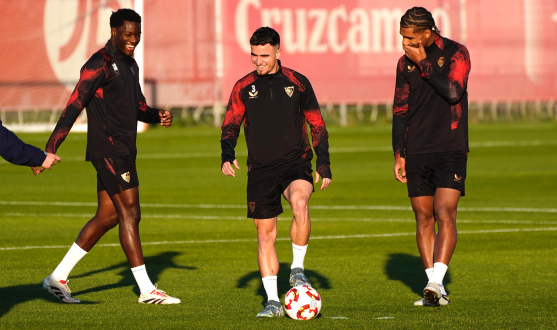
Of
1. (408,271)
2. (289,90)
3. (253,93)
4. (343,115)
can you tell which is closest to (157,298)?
(253,93)

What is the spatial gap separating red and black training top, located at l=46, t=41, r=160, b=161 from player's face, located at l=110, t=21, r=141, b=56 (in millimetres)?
54

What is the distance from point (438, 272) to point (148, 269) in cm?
336

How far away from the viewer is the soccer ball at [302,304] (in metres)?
6.76

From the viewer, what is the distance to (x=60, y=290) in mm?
7699

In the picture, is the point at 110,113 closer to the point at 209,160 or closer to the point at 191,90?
the point at 209,160

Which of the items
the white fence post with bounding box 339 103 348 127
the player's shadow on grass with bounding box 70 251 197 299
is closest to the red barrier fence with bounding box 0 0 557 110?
the white fence post with bounding box 339 103 348 127

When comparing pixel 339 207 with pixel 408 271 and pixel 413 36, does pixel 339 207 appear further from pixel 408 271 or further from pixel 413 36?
pixel 413 36

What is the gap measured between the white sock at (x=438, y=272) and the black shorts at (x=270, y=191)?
1166 millimetres

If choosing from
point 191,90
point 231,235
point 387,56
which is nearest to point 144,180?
point 231,235

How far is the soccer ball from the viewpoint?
6762 millimetres

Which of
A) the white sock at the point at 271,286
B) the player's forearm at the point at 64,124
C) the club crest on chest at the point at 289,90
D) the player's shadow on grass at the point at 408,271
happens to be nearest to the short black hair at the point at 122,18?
the player's forearm at the point at 64,124

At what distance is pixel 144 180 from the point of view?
758 inches

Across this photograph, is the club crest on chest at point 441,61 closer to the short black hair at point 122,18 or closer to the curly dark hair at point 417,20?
the curly dark hair at point 417,20

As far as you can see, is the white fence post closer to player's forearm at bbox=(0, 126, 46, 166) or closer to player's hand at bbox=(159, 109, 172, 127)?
player's hand at bbox=(159, 109, 172, 127)
